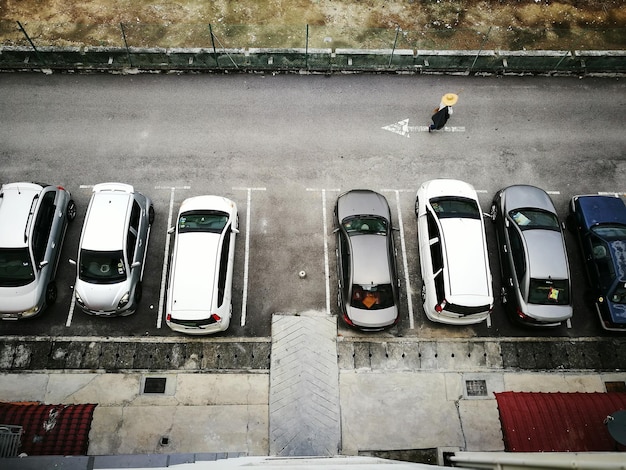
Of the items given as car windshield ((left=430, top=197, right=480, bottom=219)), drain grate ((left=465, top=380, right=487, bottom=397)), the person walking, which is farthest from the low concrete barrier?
drain grate ((left=465, top=380, right=487, bottom=397))

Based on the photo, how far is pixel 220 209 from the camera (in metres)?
14.4

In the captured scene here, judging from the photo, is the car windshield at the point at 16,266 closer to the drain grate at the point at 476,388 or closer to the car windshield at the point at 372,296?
the car windshield at the point at 372,296

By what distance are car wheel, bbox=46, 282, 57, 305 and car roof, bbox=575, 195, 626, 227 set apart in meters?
15.9

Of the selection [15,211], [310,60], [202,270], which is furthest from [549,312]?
[15,211]

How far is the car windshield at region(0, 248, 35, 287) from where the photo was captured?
44.0 feet

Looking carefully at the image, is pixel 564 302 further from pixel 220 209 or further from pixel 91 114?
pixel 91 114

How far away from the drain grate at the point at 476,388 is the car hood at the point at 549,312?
2.31m

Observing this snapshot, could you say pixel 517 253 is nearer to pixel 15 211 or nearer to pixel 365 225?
pixel 365 225

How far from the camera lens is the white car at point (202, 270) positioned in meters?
13.0

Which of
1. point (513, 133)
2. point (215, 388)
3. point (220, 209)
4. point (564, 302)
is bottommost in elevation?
point (215, 388)

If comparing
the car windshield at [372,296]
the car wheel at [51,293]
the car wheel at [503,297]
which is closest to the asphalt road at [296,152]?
the car wheel at [51,293]

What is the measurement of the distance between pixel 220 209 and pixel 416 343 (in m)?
6.84

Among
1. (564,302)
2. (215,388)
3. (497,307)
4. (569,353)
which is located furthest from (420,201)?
(215,388)

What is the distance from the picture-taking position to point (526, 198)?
585 inches
